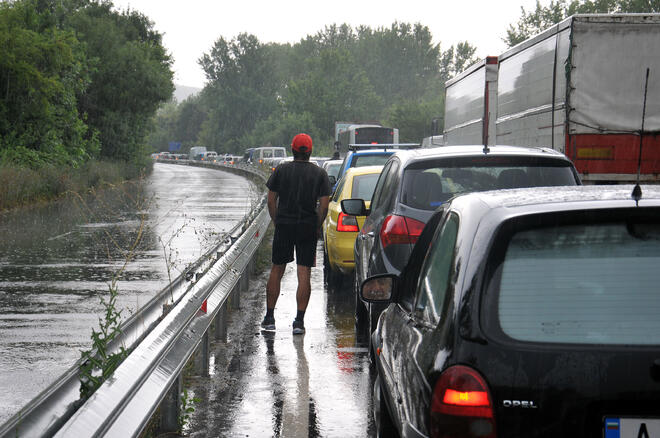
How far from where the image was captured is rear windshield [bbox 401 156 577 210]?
6793mm

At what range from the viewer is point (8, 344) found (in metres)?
8.51

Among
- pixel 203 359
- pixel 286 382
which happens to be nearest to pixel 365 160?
pixel 203 359

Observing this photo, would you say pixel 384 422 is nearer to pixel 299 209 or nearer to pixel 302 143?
pixel 299 209

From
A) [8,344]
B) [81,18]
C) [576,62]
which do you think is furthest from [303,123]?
[8,344]

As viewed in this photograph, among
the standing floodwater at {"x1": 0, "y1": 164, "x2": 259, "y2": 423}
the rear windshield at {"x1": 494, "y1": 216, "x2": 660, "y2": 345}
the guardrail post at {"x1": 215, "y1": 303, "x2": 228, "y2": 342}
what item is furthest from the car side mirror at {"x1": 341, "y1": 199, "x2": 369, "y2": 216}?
the rear windshield at {"x1": 494, "y1": 216, "x2": 660, "y2": 345}

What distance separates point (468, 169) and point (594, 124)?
9067 mm

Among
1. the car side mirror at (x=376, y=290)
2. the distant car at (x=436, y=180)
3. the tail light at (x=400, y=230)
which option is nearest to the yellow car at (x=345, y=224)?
the distant car at (x=436, y=180)

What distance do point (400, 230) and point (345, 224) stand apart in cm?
434

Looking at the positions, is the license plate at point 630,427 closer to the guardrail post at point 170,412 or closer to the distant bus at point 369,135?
the guardrail post at point 170,412

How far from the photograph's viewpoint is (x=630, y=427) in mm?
2922

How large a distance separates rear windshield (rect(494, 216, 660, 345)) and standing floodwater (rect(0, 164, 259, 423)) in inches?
158

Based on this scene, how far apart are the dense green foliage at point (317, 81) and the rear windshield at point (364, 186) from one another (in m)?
96.5

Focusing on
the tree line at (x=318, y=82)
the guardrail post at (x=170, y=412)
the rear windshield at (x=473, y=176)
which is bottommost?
the guardrail post at (x=170, y=412)

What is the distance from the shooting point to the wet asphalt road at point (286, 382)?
19.5 feet
